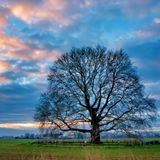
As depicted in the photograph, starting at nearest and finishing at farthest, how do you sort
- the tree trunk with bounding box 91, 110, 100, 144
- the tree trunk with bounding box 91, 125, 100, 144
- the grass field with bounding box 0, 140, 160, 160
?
the grass field with bounding box 0, 140, 160, 160 < the tree trunk with bounding box 91, 125, 100, 144 < the tree trunk with bounding box 91, 110, 100, 144

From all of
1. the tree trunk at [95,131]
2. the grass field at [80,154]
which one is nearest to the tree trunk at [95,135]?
the tree trunk at [95,131]

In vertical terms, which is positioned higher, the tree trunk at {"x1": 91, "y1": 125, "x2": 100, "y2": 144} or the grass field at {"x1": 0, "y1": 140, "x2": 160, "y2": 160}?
the tree trunk at {"x1": 91, "y1": 125, "x2": 100, "y2": 144}

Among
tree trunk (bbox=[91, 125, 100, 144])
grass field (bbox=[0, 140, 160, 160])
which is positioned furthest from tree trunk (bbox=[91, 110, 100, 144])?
grass field (bbox=[0, 140, 160, 160])

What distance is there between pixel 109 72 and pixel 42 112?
9182 mm

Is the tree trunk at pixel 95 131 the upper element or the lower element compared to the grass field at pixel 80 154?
upper

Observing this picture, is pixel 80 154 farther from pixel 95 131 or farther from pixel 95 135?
pixel 95 131

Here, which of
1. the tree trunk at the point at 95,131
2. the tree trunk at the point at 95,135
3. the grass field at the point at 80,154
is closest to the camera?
the grass field at the point at 80,154

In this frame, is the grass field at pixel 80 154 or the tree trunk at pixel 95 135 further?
the tree trunk at pixel 95 135

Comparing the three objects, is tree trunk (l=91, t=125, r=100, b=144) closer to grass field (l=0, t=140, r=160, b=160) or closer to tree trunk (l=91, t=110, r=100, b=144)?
tree trunk (l=91, t=110, r=100, b=144)

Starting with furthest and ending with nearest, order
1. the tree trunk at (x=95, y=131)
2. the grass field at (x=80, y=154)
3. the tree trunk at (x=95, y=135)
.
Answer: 1. the tree trunk at (x=95, y=131)
2. the tree trunk at (x=95, y=135)
3. the grass field at (x=80, y=154)

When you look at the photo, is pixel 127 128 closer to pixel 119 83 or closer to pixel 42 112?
pixel 119 83

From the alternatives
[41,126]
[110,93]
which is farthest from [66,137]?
[110,93]

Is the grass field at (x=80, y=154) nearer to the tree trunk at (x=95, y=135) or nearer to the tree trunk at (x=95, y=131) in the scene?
the tree trunk at (x=95, y=135)

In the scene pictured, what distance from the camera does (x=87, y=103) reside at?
4847cm
